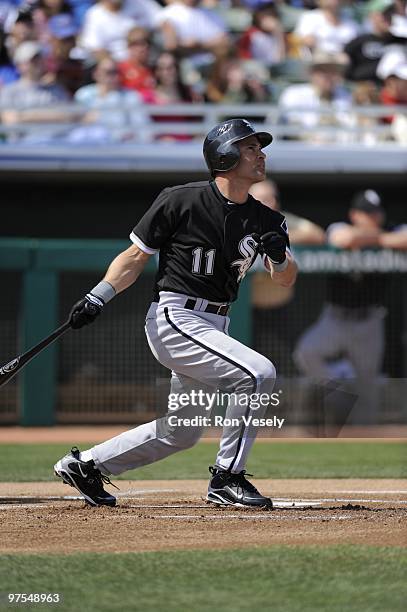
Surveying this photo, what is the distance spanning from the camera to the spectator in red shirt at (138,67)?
13562mm

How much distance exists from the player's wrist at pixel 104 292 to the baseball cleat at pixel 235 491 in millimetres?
1022

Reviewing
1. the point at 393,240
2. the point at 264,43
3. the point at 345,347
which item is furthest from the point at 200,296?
the point at 264,43

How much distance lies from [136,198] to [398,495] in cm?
763

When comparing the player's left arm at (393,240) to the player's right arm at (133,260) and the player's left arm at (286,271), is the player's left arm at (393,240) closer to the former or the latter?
the player's left arm at (286,271)

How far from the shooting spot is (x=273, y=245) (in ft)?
18.1

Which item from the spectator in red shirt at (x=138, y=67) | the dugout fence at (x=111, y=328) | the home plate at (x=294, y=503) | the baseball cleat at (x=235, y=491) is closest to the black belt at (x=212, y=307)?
the baseball cleat at (x=235, y=491)

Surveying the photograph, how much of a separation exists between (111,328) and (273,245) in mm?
6565

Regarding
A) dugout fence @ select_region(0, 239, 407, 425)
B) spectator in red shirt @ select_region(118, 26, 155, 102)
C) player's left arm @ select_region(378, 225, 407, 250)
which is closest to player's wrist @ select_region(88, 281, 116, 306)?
dugout fence @ select_region(0, 239, 407, 425)

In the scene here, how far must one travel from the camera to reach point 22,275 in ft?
40.3

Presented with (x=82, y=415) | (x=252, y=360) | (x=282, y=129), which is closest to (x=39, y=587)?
(x=252, y=360)

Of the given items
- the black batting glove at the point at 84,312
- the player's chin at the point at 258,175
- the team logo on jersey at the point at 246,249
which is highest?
the player's chin at the point at 258,175

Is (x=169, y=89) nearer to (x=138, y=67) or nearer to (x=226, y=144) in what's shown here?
(x=138, y=67)

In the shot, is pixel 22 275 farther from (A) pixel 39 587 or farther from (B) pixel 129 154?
(A) pixel 39 587

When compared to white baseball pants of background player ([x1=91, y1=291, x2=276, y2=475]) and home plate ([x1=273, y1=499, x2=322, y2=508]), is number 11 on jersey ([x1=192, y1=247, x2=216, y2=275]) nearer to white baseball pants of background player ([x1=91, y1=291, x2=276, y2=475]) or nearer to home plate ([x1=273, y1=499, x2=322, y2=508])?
white baseball pants of background player ([x1=91, y1=291, x2=276, y2=475])
